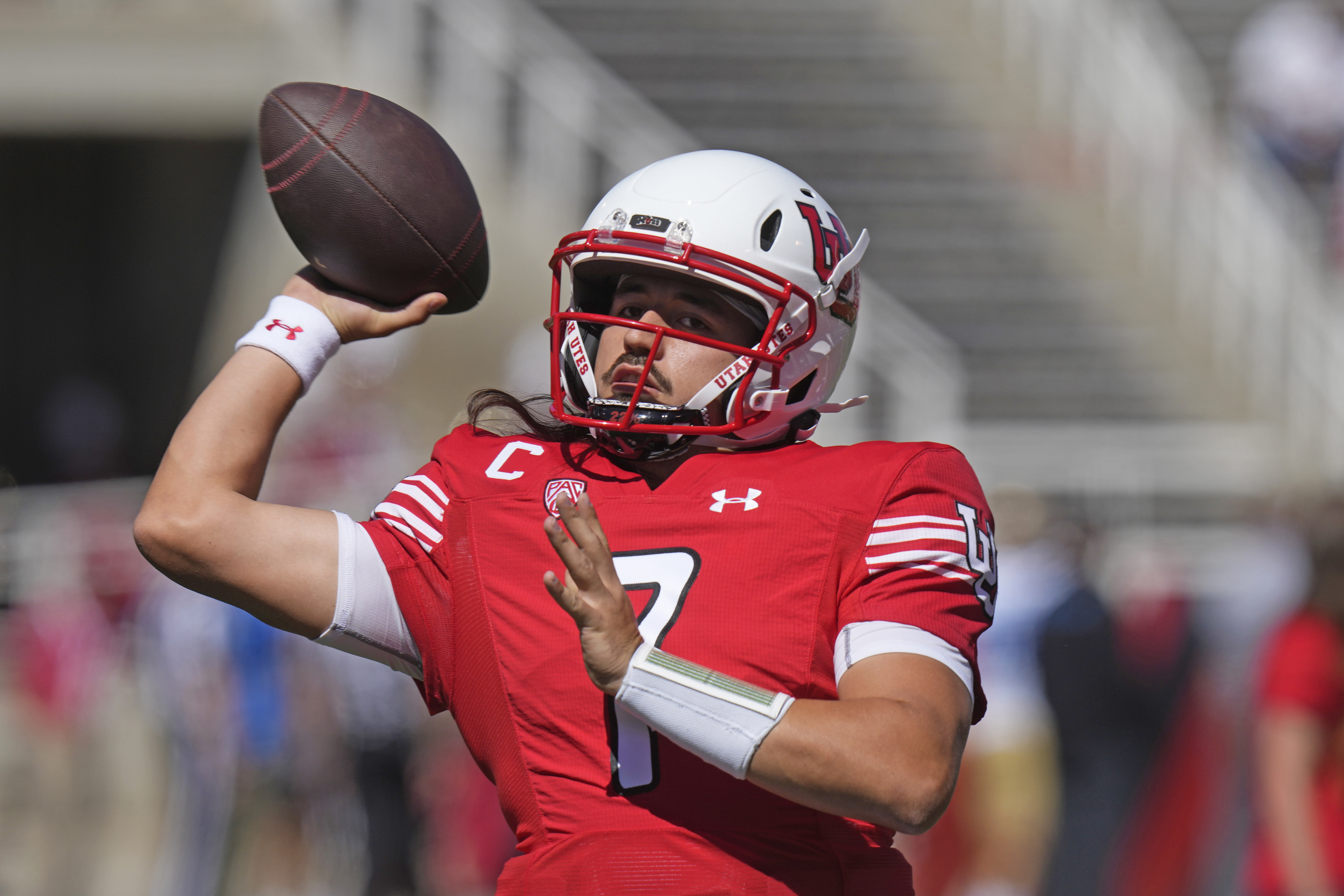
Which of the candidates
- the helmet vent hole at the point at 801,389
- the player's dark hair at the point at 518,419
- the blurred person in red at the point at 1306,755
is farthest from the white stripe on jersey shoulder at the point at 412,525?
the blurred person in red at the point at 1306,755

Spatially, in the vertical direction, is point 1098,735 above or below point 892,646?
below

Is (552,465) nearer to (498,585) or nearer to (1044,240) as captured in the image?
(498,585)

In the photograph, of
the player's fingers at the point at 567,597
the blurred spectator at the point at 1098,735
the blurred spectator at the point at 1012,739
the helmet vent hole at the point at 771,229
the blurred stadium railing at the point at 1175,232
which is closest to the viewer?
the player's fingers at the point at 567,597

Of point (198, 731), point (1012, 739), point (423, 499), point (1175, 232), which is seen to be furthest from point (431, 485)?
point (1175, 232)

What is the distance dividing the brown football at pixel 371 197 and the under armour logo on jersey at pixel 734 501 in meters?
0.63

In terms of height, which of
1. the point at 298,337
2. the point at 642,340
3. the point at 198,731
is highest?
the point at 642,340

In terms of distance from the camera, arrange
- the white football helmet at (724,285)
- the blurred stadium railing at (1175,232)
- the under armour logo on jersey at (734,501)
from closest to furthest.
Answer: the under armour logo on jersey at (734,501) < the white football helmet at (724,285) < the blurred stadium railing at (1175,232)

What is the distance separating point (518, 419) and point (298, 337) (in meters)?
0.37

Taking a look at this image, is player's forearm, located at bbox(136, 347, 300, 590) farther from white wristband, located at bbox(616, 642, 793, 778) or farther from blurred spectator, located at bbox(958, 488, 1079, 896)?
blurred spectator, located at bbox(958, 488, 1079, 896)

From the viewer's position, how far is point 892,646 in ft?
6.64

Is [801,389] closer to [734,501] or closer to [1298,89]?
[734,501]

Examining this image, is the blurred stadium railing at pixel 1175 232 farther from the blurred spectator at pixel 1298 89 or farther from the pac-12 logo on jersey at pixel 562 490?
the pac-12 logo on jersey at pixel 562 490

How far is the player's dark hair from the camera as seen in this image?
2.46 meters

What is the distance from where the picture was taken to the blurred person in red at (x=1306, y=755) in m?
4.23
